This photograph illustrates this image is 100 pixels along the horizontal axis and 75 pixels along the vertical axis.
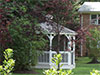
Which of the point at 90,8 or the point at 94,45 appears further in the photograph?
the point at 90,8

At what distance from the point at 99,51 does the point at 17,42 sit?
375 inches

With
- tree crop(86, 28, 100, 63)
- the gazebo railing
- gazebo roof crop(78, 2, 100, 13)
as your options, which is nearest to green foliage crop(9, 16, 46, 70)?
the gazebo railing

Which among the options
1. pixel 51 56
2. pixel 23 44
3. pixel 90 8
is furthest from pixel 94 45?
pixel 23 44

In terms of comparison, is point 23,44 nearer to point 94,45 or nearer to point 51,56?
point 51,56

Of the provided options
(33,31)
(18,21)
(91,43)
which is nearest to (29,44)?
(18,21)

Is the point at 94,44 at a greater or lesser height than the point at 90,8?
lesser

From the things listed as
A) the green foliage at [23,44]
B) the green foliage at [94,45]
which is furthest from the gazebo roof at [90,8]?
the green foliage at [23,44]

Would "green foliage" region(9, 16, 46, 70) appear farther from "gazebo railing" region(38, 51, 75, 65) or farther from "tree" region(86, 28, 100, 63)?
"tree" region(86, 28, 100, 63)

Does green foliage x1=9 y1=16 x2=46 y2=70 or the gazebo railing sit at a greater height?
green foliage x1=9 y1=16 x2=46 y2=70

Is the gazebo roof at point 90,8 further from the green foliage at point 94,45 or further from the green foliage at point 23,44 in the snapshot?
the green foliage at point 23,44

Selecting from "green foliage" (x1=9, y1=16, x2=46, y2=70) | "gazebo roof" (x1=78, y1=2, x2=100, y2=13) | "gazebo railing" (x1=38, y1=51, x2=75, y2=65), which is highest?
"gazebo roof" (x1=78, y1=2, x2=100, y2=13)

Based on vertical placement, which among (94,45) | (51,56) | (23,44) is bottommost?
(51,56)

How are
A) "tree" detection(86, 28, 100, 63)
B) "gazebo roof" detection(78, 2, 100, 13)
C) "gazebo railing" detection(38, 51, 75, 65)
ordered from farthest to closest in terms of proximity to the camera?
"gazebo roof" detection(78, 2, 100, 13) → "tree" detection(86, 28, 100, 63) → "gazebo railing" detection(38, 51, 75, 65)

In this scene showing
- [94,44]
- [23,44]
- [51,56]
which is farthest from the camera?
[94,44]
